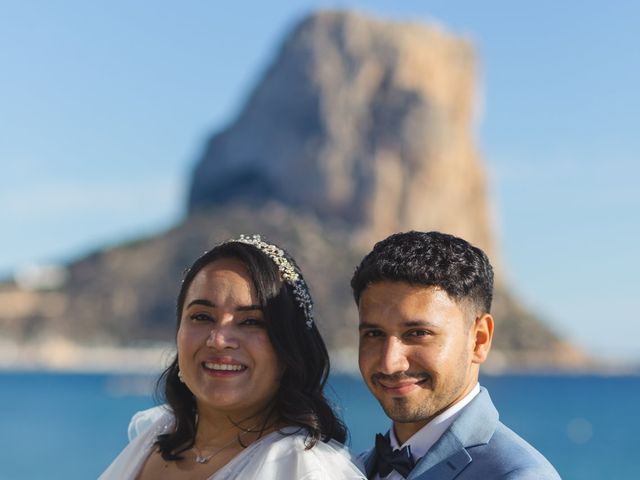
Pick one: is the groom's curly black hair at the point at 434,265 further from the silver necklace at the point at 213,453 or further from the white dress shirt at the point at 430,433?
the silver necklace at the point at 213,453

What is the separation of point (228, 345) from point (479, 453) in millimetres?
952

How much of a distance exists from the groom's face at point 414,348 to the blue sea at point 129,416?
1.78 ft

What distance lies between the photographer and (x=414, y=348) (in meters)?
4.12

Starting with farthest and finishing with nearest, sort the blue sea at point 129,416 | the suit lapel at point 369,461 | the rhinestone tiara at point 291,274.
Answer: the blue sea at point 129,416, the suit lapel at point 369,461, the rhinestone tiara at point 291,274

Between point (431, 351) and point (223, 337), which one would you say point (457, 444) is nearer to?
point (431, 351)

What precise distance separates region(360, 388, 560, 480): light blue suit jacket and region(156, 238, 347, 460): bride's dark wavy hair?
396 mm

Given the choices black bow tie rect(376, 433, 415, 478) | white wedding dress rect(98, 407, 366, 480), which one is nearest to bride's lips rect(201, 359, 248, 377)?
white wedding dress rect(98, 407, 366, 480)

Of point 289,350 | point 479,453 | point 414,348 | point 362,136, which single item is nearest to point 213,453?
point 289,350

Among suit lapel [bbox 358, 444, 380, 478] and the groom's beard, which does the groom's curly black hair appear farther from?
suit lapel [bbox 358, 444, 380, 478]

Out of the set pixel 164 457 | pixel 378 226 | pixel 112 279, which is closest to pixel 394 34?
pixel 378 226

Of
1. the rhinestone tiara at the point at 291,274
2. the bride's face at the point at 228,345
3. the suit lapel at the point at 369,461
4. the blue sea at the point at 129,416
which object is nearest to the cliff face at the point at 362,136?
the blue sea at the point at 129,416

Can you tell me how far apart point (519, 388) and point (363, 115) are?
43.7m

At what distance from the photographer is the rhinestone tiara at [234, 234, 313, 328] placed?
4.29 m

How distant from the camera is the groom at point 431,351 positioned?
4.05 meters
